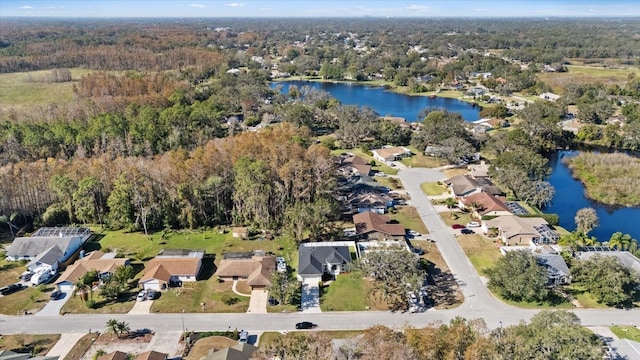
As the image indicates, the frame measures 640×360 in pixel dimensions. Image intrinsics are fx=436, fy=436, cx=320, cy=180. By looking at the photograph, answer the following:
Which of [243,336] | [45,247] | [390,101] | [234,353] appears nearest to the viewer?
[234,353]

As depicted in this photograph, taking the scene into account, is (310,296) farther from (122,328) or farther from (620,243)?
(620,243)

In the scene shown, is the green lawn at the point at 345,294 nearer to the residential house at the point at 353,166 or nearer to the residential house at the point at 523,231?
the residential house at the point at 523,231

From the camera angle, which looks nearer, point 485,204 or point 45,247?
point 45,247

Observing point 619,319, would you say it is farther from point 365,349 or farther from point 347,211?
point 347,211

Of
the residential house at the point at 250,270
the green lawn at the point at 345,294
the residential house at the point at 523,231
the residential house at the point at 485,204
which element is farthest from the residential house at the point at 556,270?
the residential house at the point at 250,270

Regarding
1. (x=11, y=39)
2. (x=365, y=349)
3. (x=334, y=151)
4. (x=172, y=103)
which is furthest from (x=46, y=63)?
(x=365, y=349)

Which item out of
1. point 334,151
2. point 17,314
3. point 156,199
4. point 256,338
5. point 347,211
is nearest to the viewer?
point 256,338

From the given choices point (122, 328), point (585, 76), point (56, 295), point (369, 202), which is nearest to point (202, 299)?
point (122, 328)

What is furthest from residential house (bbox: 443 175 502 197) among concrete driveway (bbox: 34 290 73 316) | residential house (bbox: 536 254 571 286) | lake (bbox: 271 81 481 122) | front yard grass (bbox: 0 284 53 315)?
front yard grass (bbox: 0 284 53 315)
